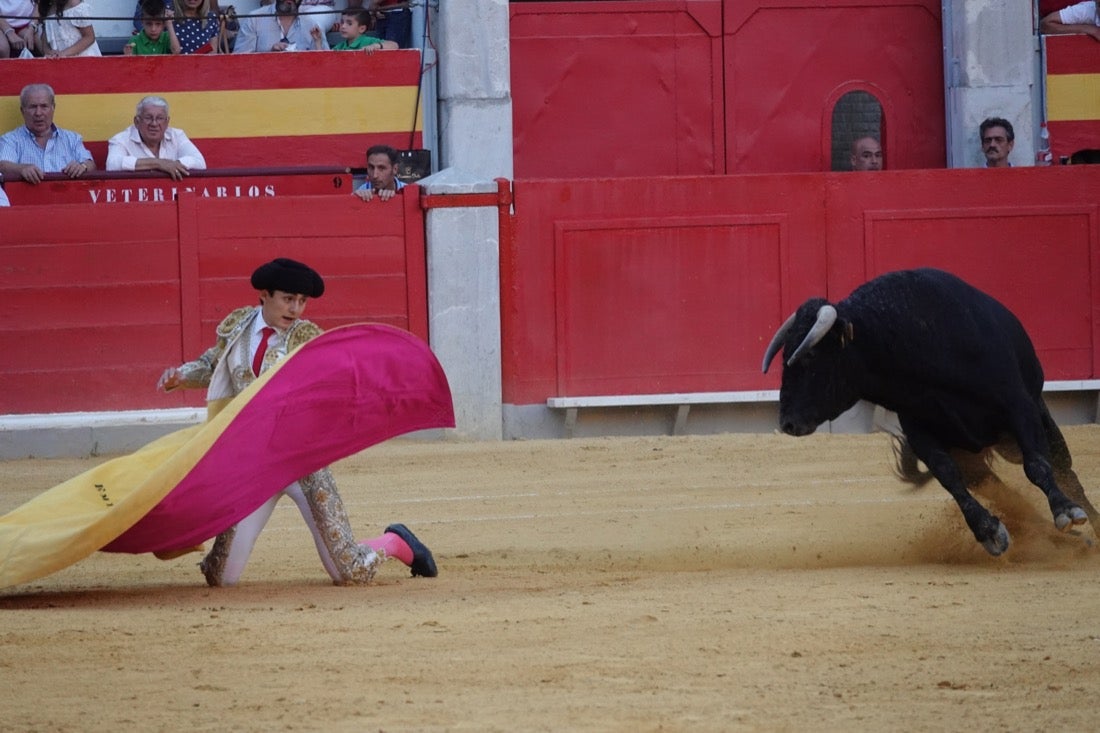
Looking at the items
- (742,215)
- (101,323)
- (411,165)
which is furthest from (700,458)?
(101,323)

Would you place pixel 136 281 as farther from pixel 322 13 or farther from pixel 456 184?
pixel 322 13

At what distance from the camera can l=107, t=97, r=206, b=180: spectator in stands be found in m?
8.88

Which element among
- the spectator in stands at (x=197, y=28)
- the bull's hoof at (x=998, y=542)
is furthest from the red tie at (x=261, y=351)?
the spectator in stands at (x=197, y=28)

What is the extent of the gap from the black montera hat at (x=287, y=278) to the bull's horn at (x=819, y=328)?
147 cm

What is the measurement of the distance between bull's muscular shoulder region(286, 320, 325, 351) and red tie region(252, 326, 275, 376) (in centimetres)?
5

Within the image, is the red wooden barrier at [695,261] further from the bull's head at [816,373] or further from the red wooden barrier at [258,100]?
the bull's head at [816,373]

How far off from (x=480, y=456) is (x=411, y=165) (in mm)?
1789

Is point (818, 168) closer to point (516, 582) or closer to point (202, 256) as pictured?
point (202, 256)

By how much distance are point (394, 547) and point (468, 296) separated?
404 cm

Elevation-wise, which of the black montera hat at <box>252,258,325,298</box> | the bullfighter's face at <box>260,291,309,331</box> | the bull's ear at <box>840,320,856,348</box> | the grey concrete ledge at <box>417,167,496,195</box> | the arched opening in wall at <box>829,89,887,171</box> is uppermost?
the arched opening in wall at <box>829,89,887,171</box>

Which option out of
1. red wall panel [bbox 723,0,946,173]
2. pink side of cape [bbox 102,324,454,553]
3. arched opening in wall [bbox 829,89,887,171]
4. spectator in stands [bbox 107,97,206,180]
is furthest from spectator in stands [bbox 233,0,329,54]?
pink side of cape [bbox 102,324,454,553]

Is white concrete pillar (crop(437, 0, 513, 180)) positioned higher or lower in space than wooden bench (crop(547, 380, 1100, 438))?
higher

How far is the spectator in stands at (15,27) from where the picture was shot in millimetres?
9555

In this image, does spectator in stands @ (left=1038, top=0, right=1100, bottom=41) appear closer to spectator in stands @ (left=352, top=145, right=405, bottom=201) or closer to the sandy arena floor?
spectator in stands @ (left=352, top=145, right=405, bottom=201)
